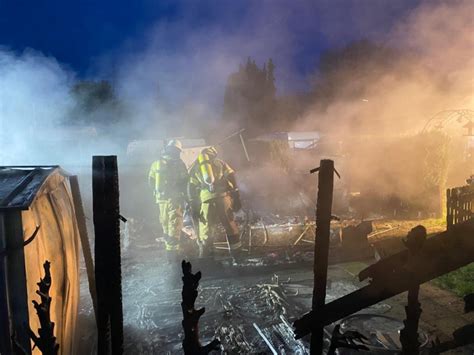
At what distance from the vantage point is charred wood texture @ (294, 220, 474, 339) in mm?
1439

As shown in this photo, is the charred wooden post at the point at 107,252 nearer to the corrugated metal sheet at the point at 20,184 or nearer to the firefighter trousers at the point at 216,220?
the corrugated metal sheet at the point at 20,184

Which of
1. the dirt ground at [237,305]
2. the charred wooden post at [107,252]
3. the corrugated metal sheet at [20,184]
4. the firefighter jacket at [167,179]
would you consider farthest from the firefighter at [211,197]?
the charred wooden post at [107,252]

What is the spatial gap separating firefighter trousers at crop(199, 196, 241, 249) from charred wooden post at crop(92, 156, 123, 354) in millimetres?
6163

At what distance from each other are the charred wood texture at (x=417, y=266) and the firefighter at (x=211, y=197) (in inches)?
252

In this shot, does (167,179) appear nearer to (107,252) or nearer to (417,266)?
(107,252)

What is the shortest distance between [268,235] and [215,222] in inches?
55.8

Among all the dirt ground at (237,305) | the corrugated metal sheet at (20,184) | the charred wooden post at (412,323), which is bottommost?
the dirt ground at (237,305)

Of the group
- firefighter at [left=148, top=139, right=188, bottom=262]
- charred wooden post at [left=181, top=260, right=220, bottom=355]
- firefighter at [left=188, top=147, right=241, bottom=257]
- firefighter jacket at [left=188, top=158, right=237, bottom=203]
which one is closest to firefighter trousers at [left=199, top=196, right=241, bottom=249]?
firefighter at [left=188, top=147, right=241, bottom=257]

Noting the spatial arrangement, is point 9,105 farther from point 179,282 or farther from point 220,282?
point 220,282

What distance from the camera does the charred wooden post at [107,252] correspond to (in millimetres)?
1859

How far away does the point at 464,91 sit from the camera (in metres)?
20.2

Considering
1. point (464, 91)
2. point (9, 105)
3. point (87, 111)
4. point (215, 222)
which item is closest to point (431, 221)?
point (215, 222)

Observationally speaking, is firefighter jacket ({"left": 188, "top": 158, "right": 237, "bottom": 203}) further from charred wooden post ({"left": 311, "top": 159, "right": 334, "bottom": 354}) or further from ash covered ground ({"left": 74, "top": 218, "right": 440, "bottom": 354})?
charred wooden post ({"left": 311, "top": 159, "right": 334, "bottom": 354})

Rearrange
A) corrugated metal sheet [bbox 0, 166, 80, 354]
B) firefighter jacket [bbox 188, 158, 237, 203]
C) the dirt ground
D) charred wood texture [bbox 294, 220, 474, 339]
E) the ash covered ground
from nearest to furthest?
charred wood texture [bbox 294, 220, 474, 339] < corrugated metal sheet [bbox 0, 166, 80, 354] < the ash covered ground < the dirt ground < firefighter jacket [bbox 188, 158, 237, 203]
